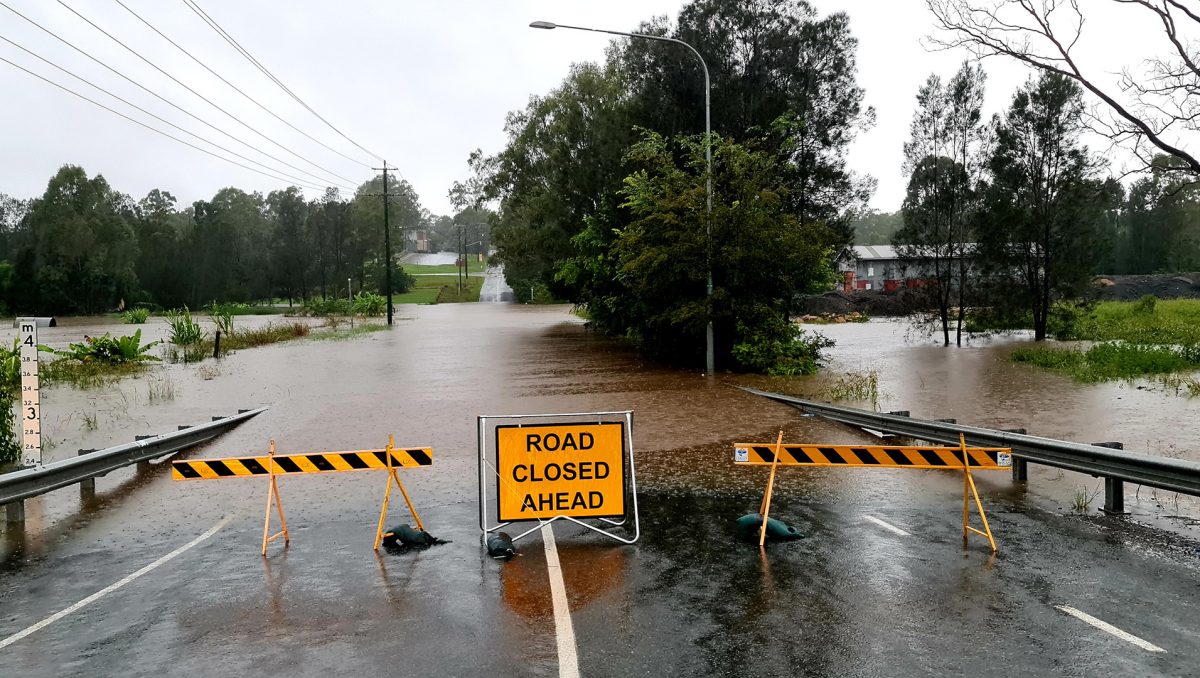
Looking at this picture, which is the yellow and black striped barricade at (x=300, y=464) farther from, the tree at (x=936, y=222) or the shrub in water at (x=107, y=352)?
the tree at (x=936, y=222)

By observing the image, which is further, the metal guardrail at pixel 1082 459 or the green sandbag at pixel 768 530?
the green sandbag at pixel 768 530

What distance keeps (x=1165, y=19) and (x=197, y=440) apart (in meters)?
23.2

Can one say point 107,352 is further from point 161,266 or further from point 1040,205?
point 161,266

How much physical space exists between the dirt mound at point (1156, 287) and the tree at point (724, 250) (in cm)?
5376

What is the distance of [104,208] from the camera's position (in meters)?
98.5

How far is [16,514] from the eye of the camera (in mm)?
8656

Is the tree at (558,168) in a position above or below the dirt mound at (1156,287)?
above

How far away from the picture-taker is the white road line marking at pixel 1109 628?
5066mm

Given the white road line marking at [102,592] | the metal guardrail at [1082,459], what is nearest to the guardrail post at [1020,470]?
the metal guardrail at [1082,459]

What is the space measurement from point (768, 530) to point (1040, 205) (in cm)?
3148

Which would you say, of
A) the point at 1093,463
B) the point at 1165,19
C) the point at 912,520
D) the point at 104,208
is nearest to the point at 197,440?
the point at 912,520

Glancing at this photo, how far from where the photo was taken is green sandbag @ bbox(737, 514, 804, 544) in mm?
7570

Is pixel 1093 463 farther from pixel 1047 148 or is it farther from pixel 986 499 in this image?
pixel 1047 148

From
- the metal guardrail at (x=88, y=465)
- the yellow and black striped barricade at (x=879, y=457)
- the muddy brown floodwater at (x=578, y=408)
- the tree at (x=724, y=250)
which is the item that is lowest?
the muddy brown floodwater at (x=578, y=408)
